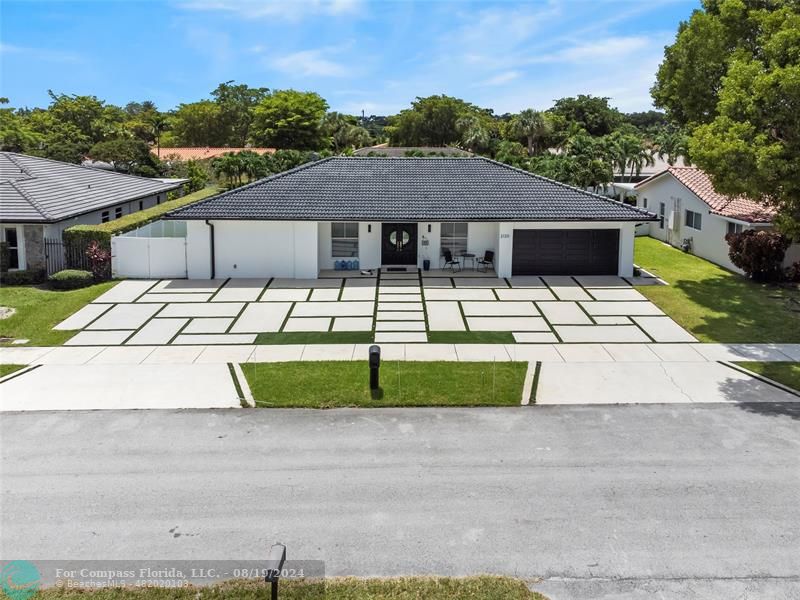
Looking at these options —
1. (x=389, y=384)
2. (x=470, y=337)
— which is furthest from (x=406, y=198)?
(x=389, y=384)

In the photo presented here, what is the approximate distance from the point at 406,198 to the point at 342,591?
21.0 metres

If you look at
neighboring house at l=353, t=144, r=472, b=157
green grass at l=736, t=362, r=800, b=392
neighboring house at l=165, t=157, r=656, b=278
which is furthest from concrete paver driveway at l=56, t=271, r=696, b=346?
neighboring house at l=353, t=144, r=472, b=157

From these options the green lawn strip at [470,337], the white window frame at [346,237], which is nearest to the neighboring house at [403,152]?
the white window frame at [346,237]

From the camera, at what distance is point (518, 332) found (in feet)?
64.2

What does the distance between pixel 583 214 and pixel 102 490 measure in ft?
66.5

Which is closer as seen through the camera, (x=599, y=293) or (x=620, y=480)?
(x=620, y=480)

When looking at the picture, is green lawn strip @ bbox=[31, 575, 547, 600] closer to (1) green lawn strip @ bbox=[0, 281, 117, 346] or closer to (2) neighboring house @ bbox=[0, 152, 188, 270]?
(1) green lawn strip @ bbox=[0, 281, 117, 346]

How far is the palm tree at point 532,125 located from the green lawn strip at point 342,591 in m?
74.2

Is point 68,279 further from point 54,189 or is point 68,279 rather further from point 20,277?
point 54,189

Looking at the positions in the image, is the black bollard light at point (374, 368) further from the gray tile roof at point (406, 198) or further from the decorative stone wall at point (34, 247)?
the decorative stone wall at point (34, 247)

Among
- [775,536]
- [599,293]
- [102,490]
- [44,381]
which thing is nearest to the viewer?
[775,536]

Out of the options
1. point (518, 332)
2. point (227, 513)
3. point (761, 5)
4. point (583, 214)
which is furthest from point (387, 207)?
point (227, 513)

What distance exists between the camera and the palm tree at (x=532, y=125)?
7725cm

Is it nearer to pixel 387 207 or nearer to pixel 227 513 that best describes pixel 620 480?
pixel 227 513
